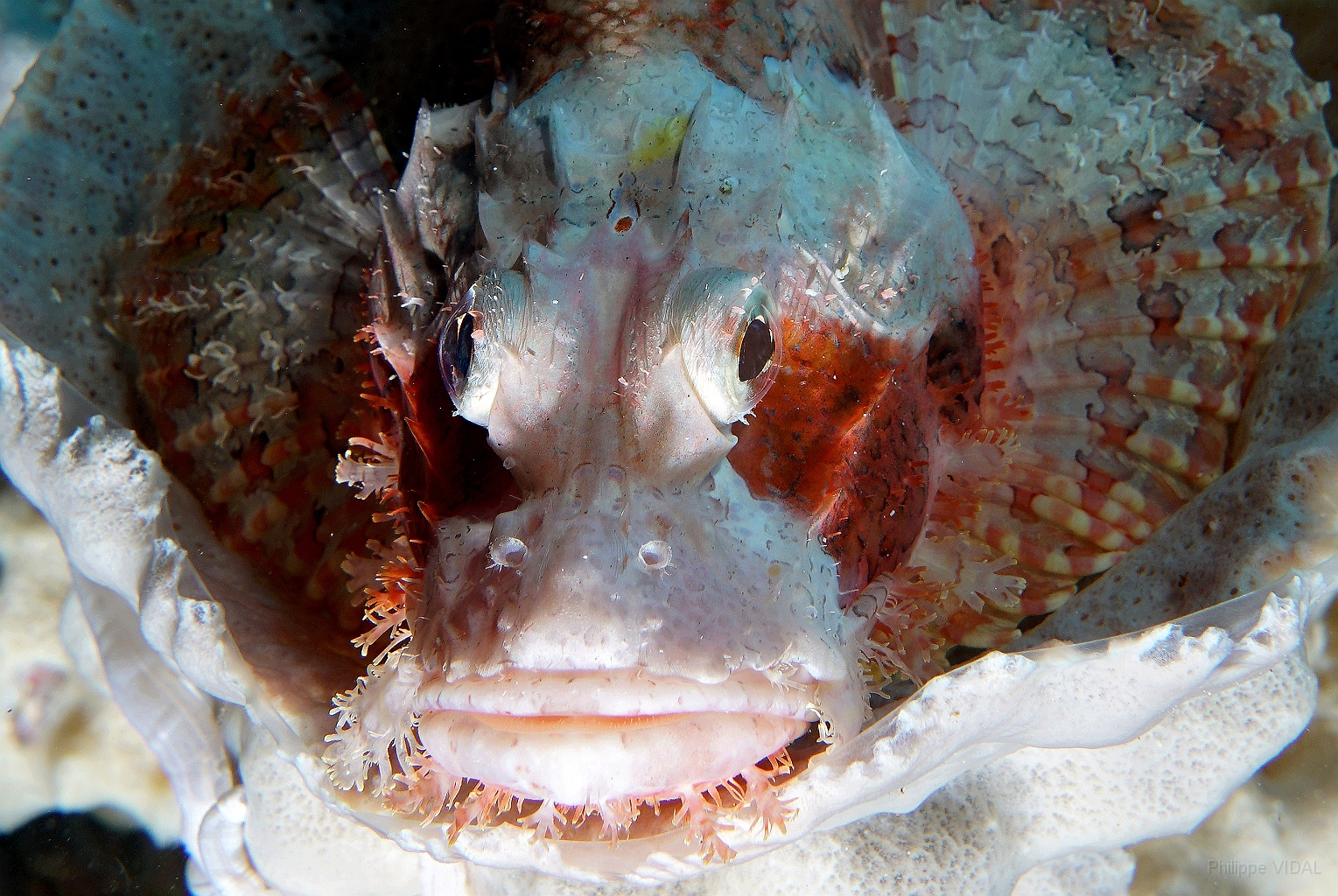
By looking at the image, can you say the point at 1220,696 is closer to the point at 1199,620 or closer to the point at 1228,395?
the point at 1199,620

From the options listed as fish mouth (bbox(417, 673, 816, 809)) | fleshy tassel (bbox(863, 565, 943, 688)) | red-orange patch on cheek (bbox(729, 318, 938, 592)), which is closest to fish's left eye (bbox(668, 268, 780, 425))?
red-orange patch on cheek (bbox(729, 318, 938, 592))

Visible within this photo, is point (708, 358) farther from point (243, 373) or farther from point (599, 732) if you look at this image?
point (243, 373)

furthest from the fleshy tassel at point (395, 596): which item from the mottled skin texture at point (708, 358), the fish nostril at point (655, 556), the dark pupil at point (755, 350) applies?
the dark pupil at point (755, 350)

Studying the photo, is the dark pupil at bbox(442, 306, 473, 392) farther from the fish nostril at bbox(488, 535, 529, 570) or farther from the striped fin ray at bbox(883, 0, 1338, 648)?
the striped fin ray at bbox(883, 0, 1338, 648)

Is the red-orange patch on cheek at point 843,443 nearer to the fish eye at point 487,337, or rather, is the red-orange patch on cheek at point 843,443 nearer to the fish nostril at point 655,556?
the fish nostril at point 655,556

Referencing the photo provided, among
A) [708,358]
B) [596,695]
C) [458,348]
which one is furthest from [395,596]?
[708,358]

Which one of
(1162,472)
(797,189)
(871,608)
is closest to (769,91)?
(797,189)
